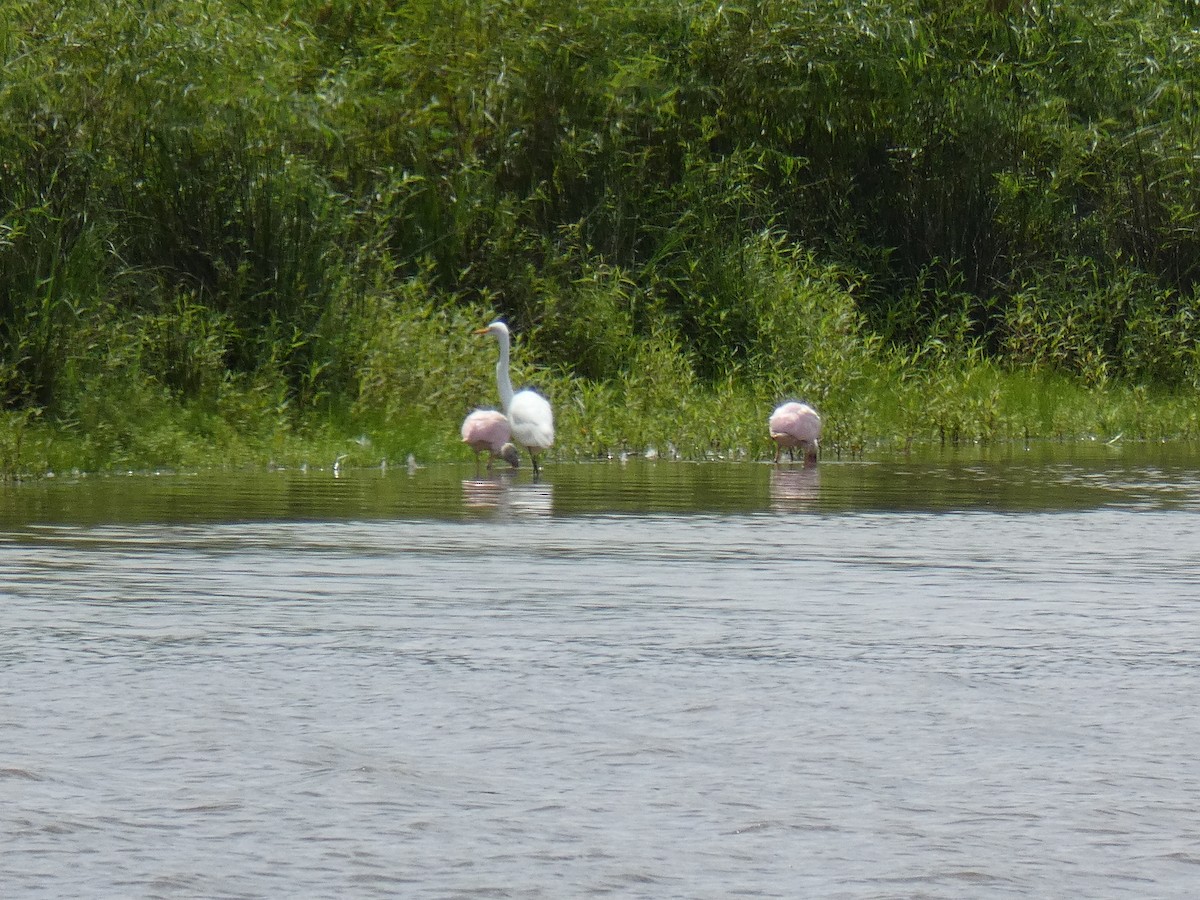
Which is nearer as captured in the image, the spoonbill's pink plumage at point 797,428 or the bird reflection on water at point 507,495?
the bird reflection on water at point 507,495

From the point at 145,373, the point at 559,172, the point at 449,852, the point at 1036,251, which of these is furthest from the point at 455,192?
the point at 449,852

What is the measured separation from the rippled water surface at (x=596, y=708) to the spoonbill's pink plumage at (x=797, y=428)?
5406mm

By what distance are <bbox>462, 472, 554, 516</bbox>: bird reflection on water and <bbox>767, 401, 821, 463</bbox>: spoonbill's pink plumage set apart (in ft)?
7.97

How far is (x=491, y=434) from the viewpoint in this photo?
16250 millimetres

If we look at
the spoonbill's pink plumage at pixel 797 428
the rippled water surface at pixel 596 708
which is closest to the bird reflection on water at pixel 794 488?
the spoonbill's pink plumage at pixel 797 428

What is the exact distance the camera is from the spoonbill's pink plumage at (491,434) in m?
16.3

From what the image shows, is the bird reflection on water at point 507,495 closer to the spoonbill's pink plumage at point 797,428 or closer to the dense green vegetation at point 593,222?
the dense green vegetation at point 593,222

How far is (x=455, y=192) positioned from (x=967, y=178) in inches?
263

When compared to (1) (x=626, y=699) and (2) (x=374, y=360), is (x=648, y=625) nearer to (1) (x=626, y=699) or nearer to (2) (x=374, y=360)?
(1) (x=626, y=699)

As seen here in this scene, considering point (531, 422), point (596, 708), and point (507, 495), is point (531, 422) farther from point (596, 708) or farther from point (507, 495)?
point (596, 708)

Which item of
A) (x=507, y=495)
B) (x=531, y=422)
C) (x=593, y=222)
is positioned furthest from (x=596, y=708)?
(x=593, y=222)

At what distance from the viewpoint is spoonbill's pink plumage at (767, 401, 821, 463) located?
17.6m

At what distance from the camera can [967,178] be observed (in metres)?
25.6

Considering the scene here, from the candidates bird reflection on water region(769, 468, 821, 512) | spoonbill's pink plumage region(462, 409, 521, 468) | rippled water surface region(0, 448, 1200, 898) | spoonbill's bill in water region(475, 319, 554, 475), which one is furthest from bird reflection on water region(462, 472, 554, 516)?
bird reflection on water region(769, 468, 821, 512)
